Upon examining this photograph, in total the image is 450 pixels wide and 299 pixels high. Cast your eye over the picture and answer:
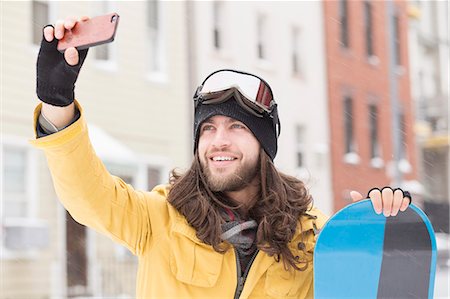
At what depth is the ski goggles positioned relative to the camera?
8.57 feet

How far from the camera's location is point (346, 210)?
8.29ft

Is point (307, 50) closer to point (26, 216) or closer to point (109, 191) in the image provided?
point (26, 216)

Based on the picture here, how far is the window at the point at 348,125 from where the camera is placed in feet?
67.7

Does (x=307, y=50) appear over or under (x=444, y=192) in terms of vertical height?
over

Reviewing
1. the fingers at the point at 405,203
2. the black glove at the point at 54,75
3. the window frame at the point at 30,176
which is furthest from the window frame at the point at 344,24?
the black glove at the point at 54,75

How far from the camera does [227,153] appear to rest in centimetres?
255

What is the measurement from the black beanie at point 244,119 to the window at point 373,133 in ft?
63.4

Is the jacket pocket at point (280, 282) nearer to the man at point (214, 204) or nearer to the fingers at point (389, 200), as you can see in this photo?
the man at point (214, 204)

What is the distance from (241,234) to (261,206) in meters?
0.14

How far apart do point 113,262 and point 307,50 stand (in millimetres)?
8960

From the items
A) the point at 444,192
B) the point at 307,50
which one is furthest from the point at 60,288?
the point at 444,192

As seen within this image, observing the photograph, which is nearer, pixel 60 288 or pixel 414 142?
pixel 60 288

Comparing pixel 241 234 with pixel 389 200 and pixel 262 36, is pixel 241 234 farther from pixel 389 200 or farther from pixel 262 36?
pixel 262 36

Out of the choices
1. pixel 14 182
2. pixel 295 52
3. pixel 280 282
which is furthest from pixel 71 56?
pixel 295 52
